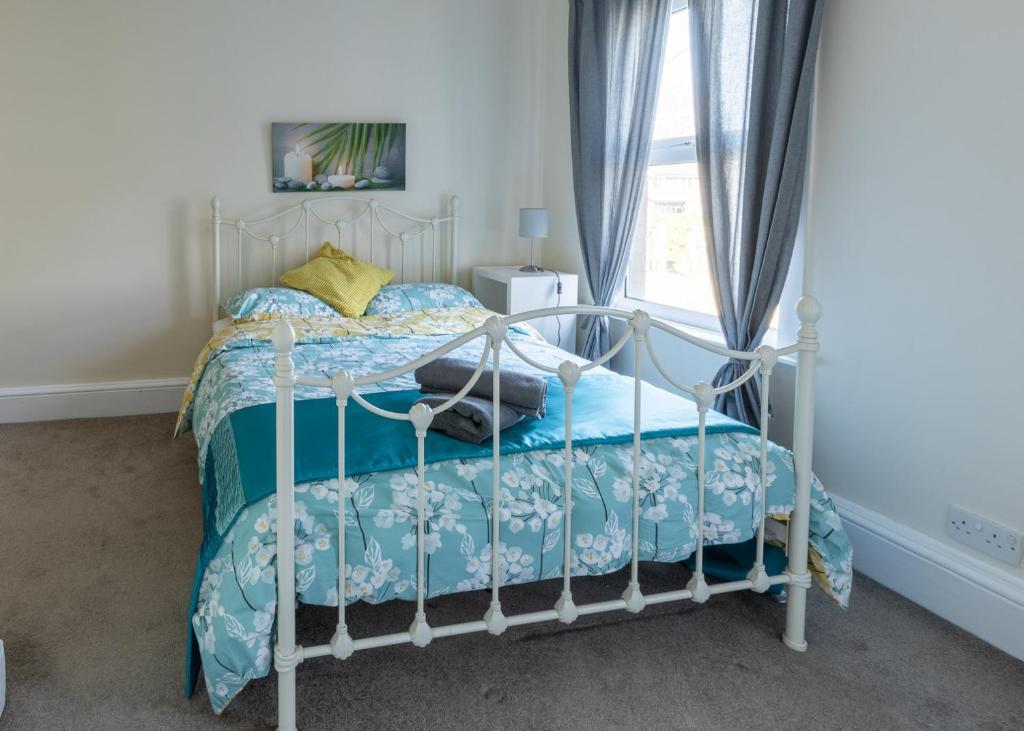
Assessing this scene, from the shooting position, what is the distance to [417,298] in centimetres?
407

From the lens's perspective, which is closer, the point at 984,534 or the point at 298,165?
the point at 984,534

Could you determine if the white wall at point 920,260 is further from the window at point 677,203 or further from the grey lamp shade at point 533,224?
the grey lamp shade at point 533,224

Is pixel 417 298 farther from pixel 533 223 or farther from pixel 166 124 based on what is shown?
pixel 166 124

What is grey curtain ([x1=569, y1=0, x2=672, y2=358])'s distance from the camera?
3617 millimetres

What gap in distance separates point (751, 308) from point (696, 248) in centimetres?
73

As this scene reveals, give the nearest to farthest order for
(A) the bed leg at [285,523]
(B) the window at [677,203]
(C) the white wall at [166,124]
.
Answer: (A) the bed leg at [285,523]
(B) the window at [677,203]
(C) the white wall at [166,124]

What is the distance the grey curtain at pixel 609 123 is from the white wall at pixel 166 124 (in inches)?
27.5

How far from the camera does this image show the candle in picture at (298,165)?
4242 mm

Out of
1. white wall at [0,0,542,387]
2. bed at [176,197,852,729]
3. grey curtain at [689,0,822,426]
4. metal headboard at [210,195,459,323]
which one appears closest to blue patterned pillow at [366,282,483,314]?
metal headboard at [210,195,459,323]

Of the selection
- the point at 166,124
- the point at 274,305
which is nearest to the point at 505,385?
the point at 274,305

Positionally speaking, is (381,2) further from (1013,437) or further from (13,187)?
(1013,437)

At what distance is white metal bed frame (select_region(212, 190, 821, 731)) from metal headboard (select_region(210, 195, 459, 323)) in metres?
2.48

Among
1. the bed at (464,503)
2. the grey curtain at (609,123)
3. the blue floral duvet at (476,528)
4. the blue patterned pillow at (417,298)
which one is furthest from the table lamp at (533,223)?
the blue floral duvet at (476,528)

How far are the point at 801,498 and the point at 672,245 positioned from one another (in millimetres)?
1818
